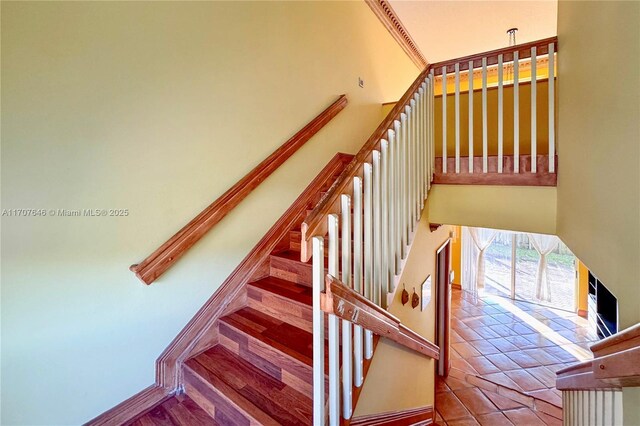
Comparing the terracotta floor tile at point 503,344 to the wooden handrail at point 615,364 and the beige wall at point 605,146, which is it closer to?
the beige wall at point 605,146

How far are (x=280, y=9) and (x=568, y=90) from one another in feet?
6.96

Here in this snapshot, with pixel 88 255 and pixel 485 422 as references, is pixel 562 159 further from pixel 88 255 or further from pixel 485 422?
pixel 88 255

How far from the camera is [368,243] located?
4.90 ft

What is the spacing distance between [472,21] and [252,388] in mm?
5000

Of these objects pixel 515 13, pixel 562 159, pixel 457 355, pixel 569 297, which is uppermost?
pixel 515 13

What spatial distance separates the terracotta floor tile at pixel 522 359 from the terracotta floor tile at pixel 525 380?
0.74 ft

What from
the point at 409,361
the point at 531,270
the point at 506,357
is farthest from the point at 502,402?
the point at 531,270

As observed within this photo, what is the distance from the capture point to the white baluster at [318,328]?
1.13 metres

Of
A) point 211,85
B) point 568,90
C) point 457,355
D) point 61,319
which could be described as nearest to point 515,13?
point 568,90

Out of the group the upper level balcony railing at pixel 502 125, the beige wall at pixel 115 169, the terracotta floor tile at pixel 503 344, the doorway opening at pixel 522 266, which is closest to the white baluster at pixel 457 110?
the upper level balcony railing at pixel 502 125

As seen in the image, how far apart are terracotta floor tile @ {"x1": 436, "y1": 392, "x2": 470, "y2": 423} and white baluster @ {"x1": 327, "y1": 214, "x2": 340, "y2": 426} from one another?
2287mm

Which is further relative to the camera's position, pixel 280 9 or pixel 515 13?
pixel 515 13

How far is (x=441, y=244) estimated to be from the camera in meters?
3.23

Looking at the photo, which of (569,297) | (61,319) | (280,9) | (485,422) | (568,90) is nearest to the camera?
(61,319)
